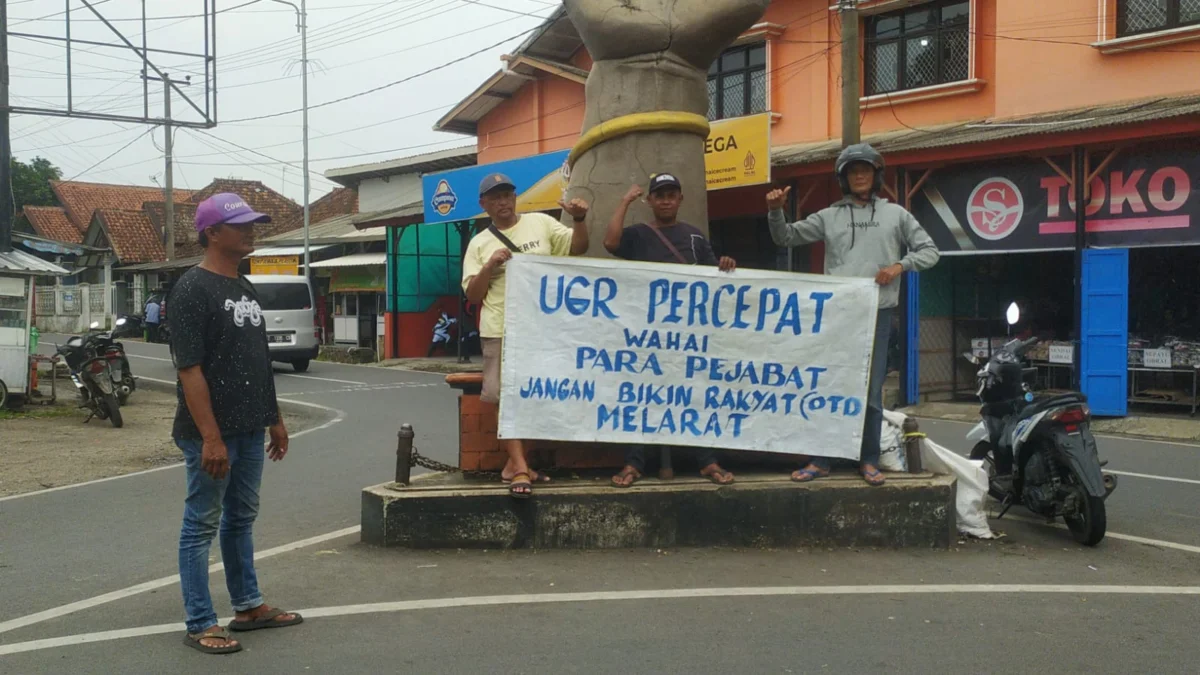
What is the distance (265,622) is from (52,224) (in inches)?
2087

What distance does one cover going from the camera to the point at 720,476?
227 inches

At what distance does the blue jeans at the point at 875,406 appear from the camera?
6.00 m

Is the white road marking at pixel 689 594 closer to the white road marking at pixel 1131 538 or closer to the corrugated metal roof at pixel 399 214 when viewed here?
the white road marking at pixel 1131 538

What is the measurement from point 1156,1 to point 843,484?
11.6 meters

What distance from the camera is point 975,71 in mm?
16422

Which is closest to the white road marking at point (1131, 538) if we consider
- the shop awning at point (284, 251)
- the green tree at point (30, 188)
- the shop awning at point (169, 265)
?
the shop awning at point (284, 251)

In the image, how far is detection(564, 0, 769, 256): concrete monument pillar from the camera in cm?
646

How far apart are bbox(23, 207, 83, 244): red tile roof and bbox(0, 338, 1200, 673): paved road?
4870cm

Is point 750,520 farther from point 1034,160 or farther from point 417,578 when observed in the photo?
point 1034,160

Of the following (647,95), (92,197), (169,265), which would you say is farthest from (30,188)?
(647,95)

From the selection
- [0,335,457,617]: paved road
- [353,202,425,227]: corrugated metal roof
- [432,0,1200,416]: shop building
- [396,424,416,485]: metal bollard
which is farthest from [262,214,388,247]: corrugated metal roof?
[396,424,416,485]: metal bollard

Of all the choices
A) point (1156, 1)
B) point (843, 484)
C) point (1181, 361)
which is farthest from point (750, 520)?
point (1156, 1)

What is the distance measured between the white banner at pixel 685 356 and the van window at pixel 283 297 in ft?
55.2

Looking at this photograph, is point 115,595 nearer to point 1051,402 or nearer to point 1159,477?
point 1051,402
